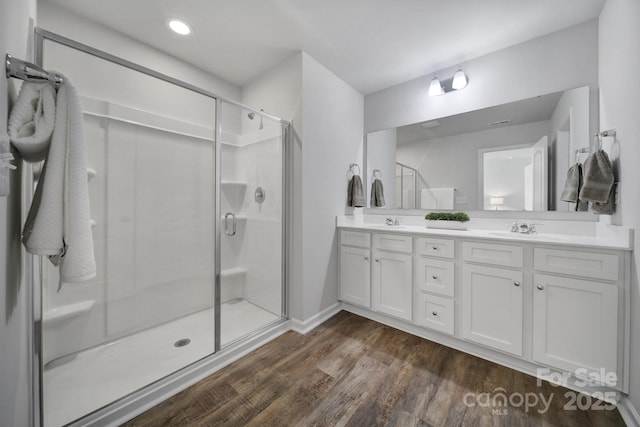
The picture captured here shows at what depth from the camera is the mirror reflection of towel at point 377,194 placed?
2930 mm

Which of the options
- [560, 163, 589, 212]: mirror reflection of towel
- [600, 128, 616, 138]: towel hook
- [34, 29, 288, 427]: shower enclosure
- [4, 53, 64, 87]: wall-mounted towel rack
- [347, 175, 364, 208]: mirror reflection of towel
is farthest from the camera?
[347, 175, 364, 208]: mirror reflection of towel

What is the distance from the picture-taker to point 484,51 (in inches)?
87.5

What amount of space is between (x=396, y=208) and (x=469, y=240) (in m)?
1.02

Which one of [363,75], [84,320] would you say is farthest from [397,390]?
[363,75]

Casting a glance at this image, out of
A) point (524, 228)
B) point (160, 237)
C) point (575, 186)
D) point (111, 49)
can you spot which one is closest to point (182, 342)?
point (160, 237)

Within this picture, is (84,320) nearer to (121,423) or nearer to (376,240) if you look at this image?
(121,423)

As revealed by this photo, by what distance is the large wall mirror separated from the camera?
193 centimetres

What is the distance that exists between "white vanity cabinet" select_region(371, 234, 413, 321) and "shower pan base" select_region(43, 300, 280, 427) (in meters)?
1.00

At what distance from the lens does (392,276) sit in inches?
89.4

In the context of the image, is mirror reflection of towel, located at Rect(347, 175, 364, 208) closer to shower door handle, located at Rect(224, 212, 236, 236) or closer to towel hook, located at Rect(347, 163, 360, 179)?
towel hook, located at Rect(347, 163, 360, 179)

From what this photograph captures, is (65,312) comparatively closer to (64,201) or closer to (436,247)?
(64,201)

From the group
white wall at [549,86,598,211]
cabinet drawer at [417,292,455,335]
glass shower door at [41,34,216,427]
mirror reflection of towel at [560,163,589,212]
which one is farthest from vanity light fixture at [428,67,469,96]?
glass shower door at [41,34,216,427]

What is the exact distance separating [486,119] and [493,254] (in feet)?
4.19

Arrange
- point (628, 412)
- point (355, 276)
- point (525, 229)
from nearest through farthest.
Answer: point (628, 412)
point (525, 229)
point (355, 276)
